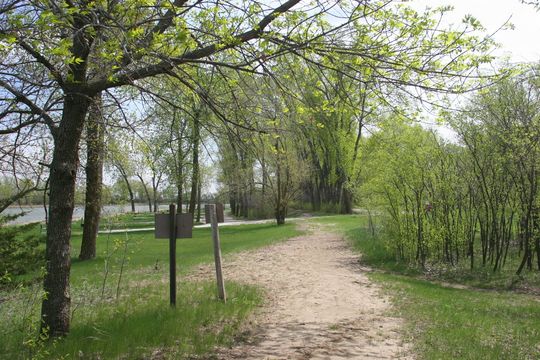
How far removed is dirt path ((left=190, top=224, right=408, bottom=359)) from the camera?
562 cm

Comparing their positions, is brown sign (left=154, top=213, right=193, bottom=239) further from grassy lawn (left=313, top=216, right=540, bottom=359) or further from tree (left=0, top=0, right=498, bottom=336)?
grassy lawn (left=313, top=216, right=540, bottom=359)

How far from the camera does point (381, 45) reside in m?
5.12

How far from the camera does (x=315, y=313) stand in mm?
7758

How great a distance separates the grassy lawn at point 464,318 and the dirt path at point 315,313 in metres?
0.36

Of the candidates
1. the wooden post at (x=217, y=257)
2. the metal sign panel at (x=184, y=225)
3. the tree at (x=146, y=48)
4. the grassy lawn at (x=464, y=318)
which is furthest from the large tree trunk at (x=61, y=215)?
the grassy lawn at (x=464, y=318)

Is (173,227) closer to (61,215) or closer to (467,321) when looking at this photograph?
(61,215)

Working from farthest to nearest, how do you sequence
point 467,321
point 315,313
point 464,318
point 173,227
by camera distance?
point 315,313 < point 173,227 < point 464,318 < point 467,321

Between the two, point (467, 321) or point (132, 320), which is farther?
point (467, 321)

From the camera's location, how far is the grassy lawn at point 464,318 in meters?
5.49

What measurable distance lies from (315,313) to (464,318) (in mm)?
2362

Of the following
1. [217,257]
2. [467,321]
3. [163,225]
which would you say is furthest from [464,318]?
[163,225]

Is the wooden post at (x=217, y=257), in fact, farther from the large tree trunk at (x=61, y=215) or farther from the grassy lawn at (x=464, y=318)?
the grassy lawn at (x=464, y=318)

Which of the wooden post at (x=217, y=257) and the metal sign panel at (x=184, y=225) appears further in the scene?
the wooden post at (x=217, y=257)

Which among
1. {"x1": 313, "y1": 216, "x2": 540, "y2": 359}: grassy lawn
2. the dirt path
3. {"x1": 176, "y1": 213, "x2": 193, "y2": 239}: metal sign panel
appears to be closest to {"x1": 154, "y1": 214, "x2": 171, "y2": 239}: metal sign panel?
{"x1": 176, "y1": 213, "x2": 193, "y2": 239}: metal sign panel
